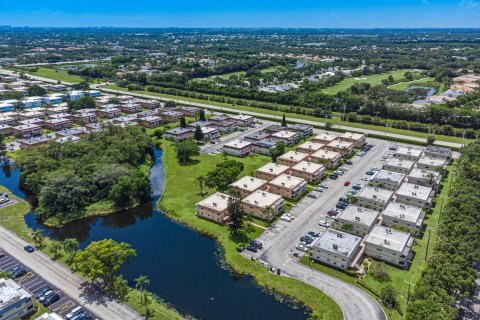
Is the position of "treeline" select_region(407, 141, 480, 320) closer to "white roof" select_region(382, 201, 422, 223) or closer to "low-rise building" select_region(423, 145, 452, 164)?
"white roof" select_region(382, 201, 422, 223)

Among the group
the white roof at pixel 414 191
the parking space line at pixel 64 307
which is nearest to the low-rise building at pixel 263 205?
the white roof at pixel 414 191

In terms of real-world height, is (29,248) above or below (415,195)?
below

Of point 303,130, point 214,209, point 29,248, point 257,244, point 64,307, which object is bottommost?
point 257,244

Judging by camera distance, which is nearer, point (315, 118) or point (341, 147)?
point (341, 147)

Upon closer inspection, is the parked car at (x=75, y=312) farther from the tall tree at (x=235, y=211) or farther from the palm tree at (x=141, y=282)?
the tall tree at (x=235, y=211)

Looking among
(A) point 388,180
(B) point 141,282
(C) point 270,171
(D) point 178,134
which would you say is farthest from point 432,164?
(B) point 141,282

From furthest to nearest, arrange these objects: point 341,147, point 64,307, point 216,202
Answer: point 341,147 < point 216,202 < point 64,307

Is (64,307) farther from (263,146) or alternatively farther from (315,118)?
(315,118)
